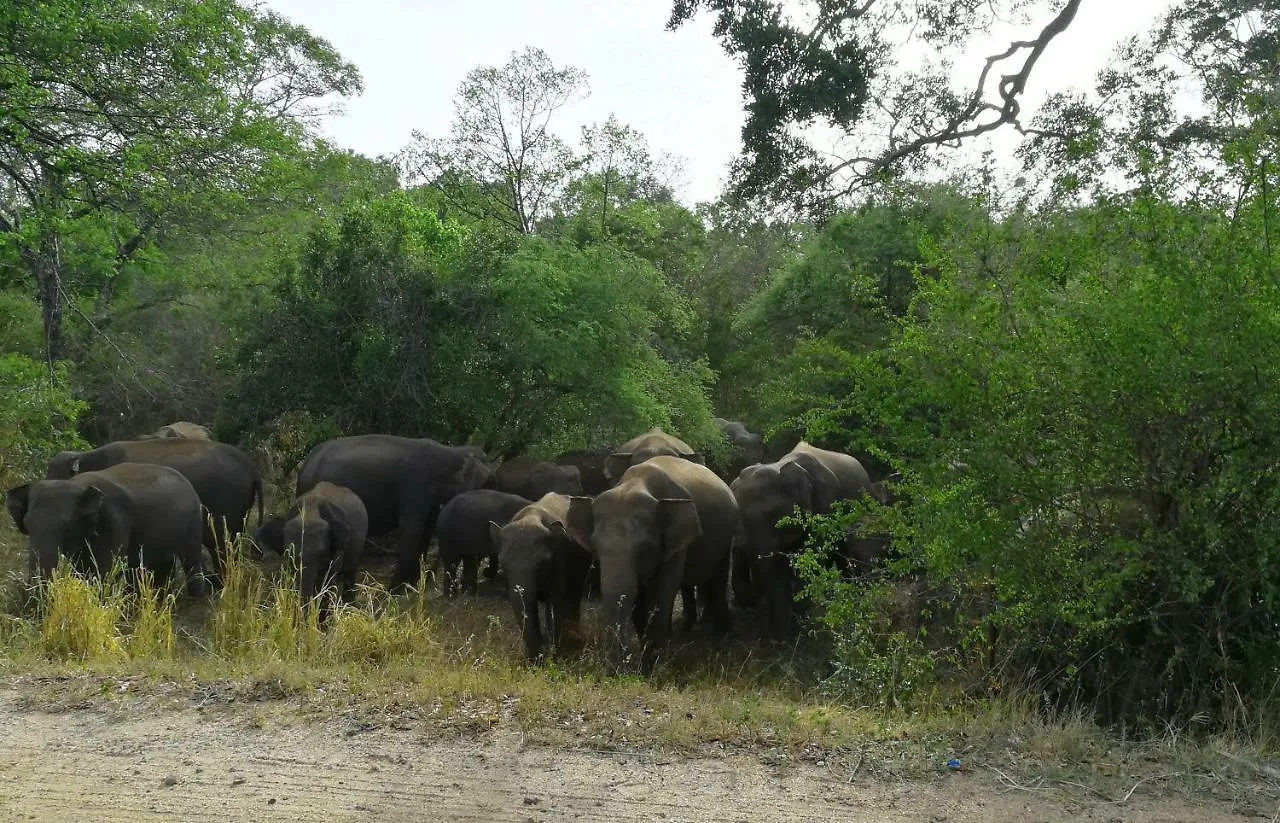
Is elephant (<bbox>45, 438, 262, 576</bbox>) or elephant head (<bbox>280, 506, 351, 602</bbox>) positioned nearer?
elephant head (<bbox>280, 506, 351, 602</bbox>)

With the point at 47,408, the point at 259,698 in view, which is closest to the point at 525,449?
the point at 47,408

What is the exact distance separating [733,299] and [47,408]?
20.0 metres

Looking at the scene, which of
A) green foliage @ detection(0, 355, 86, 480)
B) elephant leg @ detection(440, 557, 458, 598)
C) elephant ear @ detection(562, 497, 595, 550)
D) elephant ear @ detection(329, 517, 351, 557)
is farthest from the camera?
green foliage @ detection(0, 355, 86, 480)

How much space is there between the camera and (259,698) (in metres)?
7.65

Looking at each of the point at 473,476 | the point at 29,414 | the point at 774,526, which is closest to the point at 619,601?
the point at 774,526

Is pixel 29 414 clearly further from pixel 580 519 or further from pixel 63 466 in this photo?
pixel 580 519

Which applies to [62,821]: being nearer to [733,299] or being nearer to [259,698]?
[259,698]

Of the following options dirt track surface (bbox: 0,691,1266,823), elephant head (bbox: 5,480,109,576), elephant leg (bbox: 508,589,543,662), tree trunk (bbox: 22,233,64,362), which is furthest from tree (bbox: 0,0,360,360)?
dirt track surface (bbox: 0,691,1266,823)

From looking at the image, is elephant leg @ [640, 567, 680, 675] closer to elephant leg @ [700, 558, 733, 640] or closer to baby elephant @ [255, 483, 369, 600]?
elephant leg @ [700, 558, 733, 640]

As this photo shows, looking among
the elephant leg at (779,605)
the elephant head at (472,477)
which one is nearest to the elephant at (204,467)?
the elephant head at (472,477)

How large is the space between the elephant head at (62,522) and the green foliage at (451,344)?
622cm

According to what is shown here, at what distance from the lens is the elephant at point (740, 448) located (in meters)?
22.4

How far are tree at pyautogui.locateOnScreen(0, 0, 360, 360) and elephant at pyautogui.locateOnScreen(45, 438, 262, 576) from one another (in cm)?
274

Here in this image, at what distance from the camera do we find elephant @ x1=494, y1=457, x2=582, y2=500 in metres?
15.8
